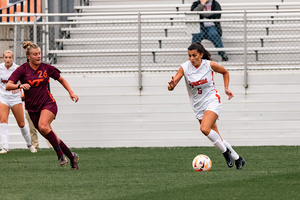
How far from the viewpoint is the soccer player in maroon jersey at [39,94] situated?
20.7 feet

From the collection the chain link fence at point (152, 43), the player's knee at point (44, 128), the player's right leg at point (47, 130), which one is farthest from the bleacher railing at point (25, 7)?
the player's knee at point (44, 128)

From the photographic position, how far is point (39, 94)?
6387 mm

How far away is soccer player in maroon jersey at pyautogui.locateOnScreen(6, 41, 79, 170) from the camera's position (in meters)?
6.31

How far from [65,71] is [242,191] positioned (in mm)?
7027

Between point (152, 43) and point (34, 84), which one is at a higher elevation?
Result: point (152, 43)

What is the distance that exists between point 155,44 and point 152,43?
76 mm

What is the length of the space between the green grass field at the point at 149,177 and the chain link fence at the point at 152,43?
2738 mm

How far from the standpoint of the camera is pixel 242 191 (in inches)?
176

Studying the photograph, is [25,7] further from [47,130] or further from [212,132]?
[212,132]

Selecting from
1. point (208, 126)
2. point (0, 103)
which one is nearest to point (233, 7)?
point (0, 103)

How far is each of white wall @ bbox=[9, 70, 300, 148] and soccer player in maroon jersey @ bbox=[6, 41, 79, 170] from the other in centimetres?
405

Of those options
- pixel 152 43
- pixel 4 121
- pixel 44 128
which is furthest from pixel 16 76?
pixel 152 43

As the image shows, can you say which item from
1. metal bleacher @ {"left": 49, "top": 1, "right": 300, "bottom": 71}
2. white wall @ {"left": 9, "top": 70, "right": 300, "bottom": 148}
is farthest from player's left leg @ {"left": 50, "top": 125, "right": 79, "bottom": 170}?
metal bleacher @ {"left": 49, "top": 1, "right": 300, "bottom": 71}

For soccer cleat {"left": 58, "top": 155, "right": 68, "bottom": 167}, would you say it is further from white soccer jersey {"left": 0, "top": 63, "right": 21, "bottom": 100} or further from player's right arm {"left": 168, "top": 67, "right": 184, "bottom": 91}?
white soccer jersey {"left": 0, "top": 63, "right": 21, "bottom": 100}
